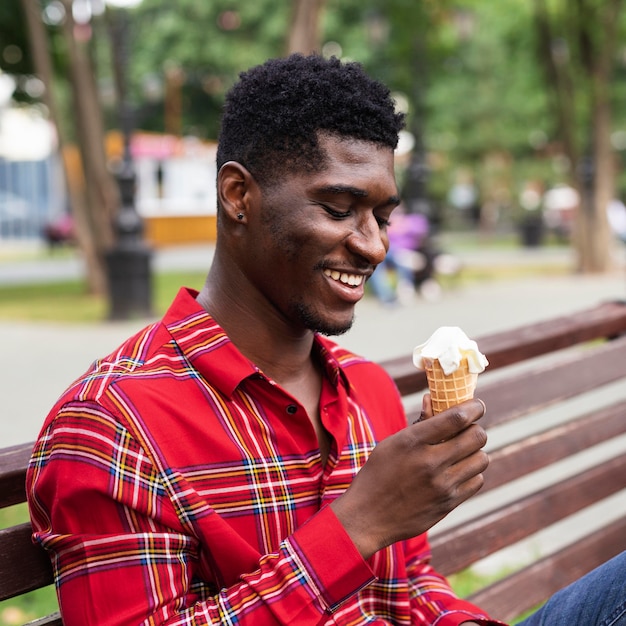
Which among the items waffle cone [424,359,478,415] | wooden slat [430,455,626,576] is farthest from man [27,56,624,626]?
wooden slat [430,455,626,576]

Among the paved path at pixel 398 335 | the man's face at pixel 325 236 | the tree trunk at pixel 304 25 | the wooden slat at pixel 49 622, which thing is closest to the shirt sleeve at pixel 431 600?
the man's face at pixel 325 236

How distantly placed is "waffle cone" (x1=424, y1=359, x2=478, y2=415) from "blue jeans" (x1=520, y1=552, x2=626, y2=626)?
0.53 m

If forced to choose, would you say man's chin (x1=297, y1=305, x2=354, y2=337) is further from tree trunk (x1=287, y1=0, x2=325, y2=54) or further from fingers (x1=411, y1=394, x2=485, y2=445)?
tree trunk (x1=287, y1=0, x2=325, y2=54)

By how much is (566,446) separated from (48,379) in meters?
6.31

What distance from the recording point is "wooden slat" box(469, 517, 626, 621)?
3.17 meters

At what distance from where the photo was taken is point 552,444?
3457mm

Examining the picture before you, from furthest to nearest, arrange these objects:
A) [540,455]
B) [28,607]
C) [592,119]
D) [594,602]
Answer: [592,119] → [28,607] → [540,455] → [594,602]

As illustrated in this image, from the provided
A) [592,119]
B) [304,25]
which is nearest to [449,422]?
[304,25]

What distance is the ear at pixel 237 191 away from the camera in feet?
6.17

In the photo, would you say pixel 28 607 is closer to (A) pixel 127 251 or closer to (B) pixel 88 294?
(A) pixel 127 251

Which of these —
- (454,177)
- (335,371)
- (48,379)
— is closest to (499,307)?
(48,379)

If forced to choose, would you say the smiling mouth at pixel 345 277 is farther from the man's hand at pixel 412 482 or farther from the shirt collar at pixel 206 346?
the man's hand at pixel 412 482

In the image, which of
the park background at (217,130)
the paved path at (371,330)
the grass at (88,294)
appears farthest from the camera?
the grass at (88,294)

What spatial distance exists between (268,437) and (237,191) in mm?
481
